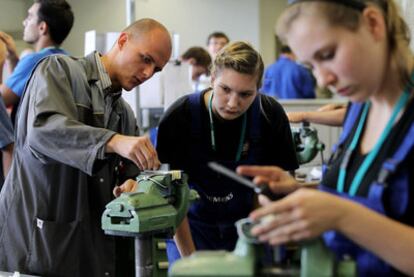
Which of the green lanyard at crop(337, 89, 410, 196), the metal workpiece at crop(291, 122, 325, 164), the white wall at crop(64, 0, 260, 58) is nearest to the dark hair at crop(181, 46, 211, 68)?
the white wall at crop(64, 0, 260, 58)

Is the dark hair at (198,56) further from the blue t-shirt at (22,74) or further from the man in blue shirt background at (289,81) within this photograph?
the blue t-shirt at (22,74)

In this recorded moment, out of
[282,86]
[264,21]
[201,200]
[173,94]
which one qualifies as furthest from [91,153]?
[264,21]

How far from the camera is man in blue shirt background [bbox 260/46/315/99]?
17.2ft

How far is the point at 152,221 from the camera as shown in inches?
53.5

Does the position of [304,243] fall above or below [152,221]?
above

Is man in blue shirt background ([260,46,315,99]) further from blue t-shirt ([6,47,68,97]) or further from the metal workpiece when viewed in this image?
blue t-shirt ([6,47,68,97])

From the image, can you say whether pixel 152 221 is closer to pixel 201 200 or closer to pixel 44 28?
pixel 201 200

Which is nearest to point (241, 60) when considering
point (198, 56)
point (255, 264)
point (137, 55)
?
point (137, 55)

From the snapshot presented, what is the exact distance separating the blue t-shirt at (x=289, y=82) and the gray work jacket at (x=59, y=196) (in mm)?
3573

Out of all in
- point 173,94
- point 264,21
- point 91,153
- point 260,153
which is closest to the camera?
point 91,153

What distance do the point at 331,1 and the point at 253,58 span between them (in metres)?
0.91

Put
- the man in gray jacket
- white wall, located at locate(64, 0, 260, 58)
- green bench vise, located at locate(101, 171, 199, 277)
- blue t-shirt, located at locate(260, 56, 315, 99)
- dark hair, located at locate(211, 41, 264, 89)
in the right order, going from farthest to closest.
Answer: white wall, located at locate(64, 0, 260, 58), blue t-shirt, located at locate(260, 56, 315, 99), dark hair, located at locate(211, 41, 264, 89), the man in gray jacket, green bench vise, located at locate(101, 171, 199, 277)

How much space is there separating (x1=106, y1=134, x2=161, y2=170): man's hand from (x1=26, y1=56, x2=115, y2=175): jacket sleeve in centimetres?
3

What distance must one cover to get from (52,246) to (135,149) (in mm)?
524
